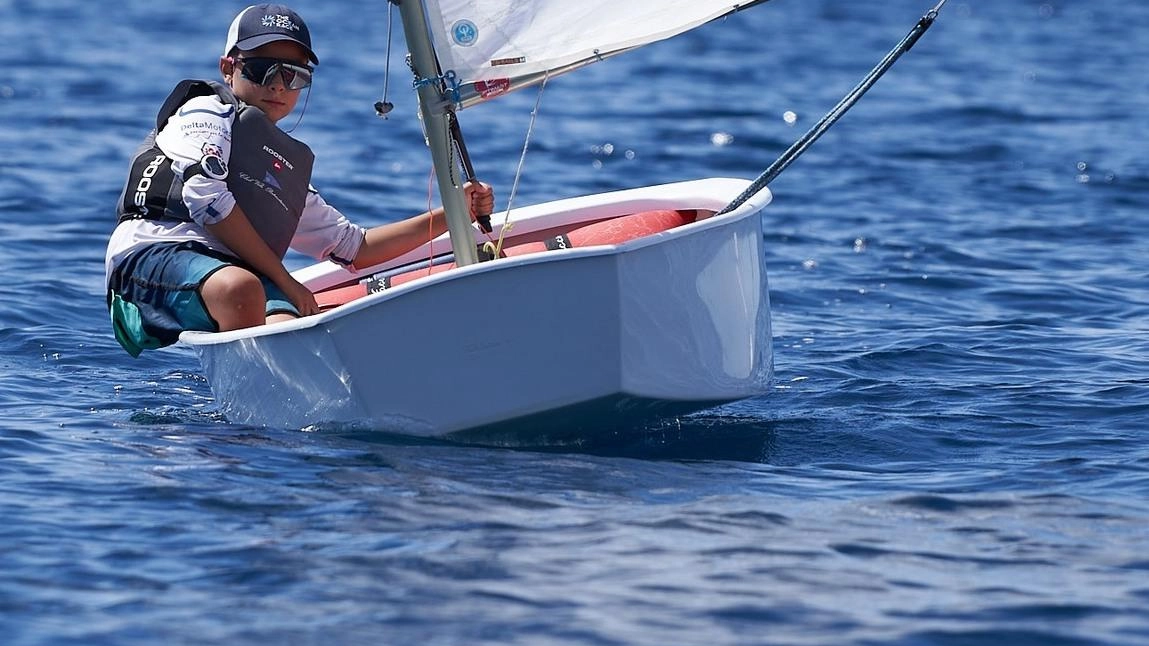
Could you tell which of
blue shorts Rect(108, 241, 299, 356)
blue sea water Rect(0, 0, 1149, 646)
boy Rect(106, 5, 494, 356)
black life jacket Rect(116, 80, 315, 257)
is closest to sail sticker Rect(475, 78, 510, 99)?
boy Rect(106, 5, 494, 356)

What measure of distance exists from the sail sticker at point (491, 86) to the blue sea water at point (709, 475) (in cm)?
110

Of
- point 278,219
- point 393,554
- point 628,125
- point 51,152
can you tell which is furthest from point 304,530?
point 628,125

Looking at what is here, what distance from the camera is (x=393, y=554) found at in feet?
13.2

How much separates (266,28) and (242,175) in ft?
1.58

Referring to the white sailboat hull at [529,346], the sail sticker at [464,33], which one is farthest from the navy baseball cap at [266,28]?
the white sailboat hull at [529,346]

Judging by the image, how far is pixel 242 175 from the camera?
17.1 feet

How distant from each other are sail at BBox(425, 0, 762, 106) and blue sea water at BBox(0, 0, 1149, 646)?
3.79 feet

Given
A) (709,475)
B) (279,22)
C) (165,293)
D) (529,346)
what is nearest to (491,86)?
(279,22)

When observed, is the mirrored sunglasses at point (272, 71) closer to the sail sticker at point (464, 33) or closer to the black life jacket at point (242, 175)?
the black life jacket at point (242, 175)

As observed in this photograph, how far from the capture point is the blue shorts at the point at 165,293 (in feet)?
16.6

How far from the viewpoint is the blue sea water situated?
12.1 feet

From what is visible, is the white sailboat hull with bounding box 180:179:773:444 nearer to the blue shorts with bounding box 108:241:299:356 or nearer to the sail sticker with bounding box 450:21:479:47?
the blue shorts with bounding box 108:241:299:356

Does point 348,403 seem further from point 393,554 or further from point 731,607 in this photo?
point 731,607

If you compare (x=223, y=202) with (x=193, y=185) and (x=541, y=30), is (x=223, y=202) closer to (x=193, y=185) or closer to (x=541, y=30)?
(x=193, y=185)
